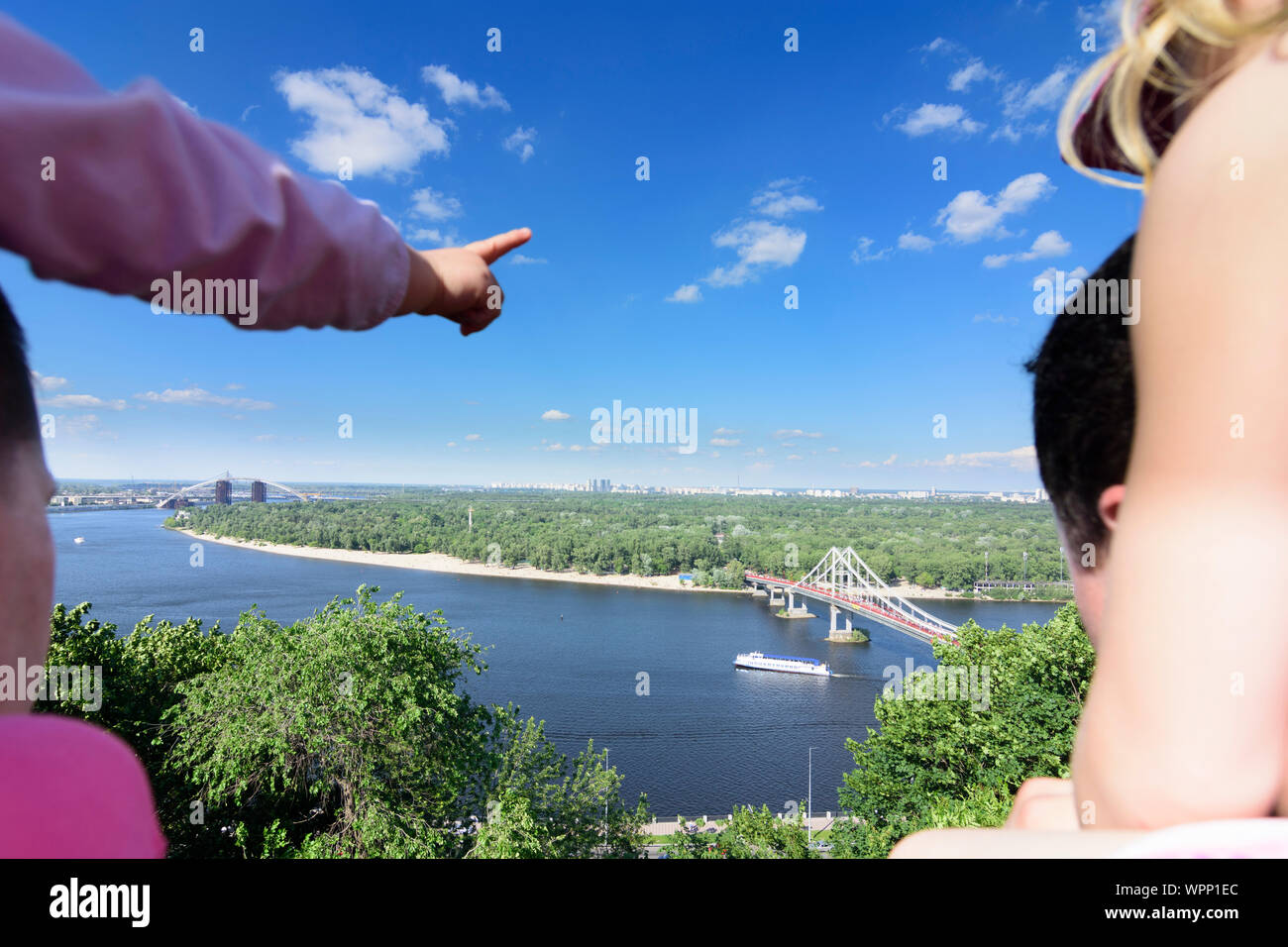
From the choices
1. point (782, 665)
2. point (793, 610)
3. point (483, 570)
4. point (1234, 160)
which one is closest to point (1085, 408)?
point (1234, 160)

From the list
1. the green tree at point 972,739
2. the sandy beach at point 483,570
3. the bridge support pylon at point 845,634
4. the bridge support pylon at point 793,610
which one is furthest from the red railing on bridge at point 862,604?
the green tree at point 972,739

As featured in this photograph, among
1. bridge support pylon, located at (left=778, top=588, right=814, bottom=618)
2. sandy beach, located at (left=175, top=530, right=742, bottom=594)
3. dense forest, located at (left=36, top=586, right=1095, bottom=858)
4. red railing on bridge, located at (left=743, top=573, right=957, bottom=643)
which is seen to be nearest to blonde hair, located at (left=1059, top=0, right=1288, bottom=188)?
dense forest, located at (left=36, top=586, right=1095, bottom=858)

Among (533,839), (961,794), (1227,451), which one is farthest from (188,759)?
(961,794)

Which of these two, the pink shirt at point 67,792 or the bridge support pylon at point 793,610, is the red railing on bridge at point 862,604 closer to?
the bridge support pylon at point 793,610

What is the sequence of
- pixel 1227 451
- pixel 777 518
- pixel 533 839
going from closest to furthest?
pixel 1227 451
pixel 533 839
pixel 777 518
